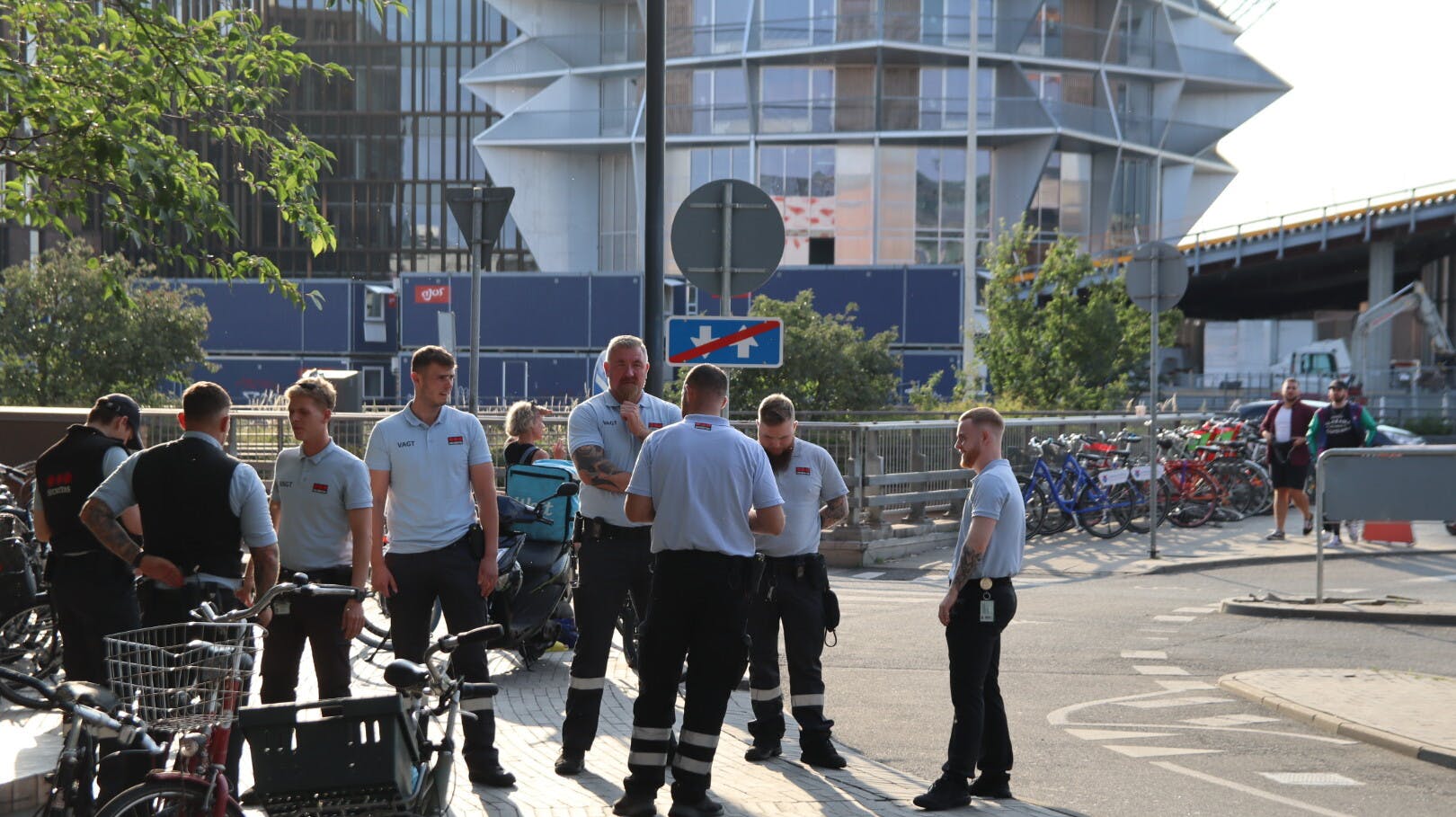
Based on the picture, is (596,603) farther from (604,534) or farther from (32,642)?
(32,642)

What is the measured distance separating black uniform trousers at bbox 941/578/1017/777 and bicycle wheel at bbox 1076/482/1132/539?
1251 cm

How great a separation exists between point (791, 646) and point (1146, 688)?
3.40 metres

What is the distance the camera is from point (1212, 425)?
23.2m

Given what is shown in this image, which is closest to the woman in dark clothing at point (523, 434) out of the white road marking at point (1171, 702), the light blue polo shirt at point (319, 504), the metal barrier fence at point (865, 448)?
the light blue polo shirt at point (319, 504)

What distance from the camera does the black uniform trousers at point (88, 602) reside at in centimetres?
691

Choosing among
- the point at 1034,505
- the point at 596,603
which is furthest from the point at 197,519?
the point at 1034,505

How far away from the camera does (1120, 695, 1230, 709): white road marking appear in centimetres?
951

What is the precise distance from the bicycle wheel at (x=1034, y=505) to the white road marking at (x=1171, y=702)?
906 cm

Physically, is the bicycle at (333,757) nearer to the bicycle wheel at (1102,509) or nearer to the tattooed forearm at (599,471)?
the tattooed forearm at (599,471)

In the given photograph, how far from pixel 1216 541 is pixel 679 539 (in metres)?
14.0

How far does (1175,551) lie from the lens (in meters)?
18.0

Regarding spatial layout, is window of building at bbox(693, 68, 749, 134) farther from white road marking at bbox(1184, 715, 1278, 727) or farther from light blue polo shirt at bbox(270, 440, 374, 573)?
light blue polo shirt at bbox(270, 440, 374, 573)

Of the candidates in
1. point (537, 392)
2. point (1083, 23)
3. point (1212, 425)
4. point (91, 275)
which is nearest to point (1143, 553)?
point (1212, 425)

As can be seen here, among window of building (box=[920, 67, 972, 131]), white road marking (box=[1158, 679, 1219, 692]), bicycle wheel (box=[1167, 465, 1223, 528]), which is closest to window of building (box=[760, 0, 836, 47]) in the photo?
window of building (box=[920, 67, 972, 131])
